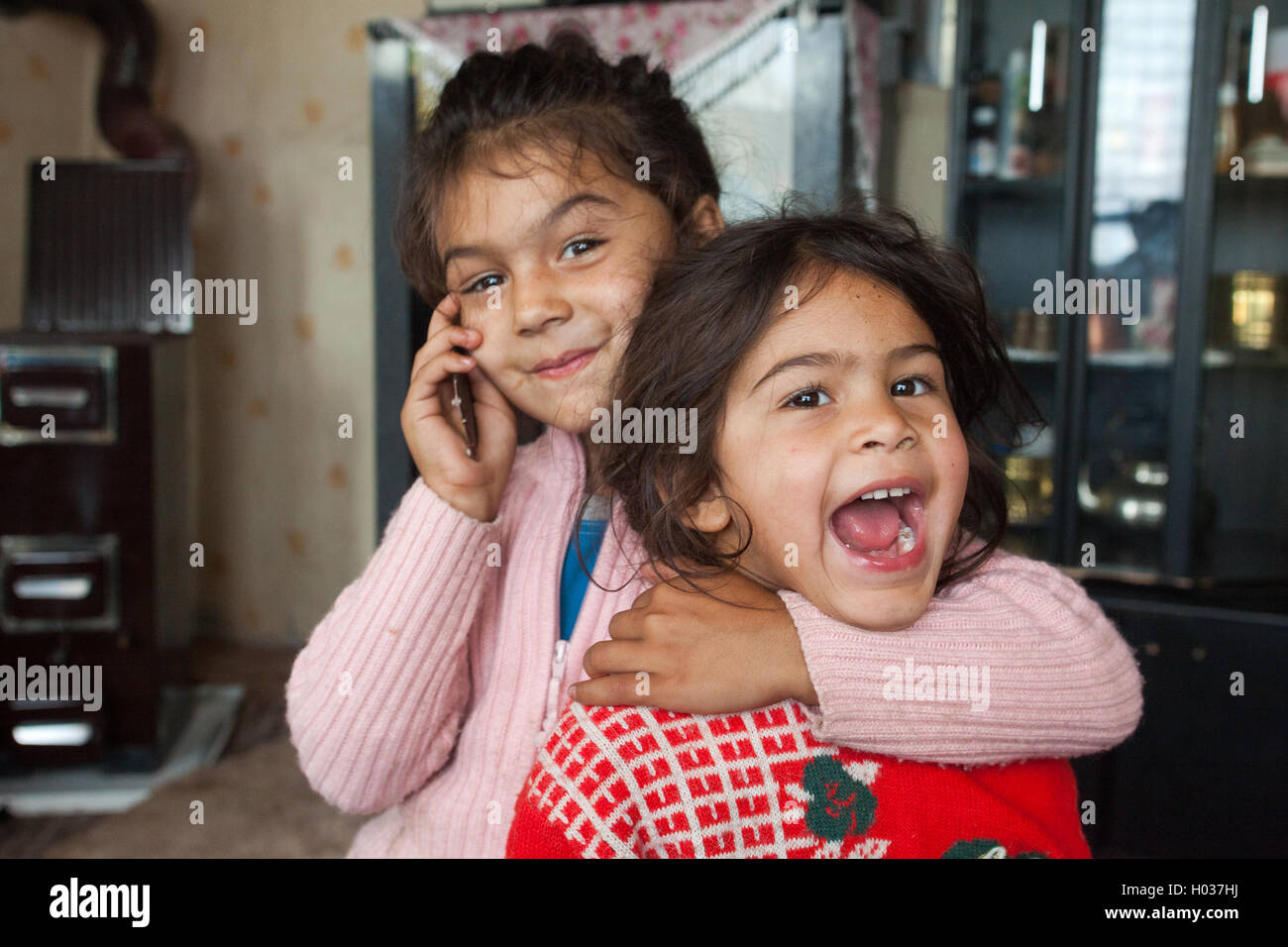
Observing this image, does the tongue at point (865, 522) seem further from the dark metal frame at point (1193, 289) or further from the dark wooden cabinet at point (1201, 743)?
the dark metal frame at point (1193, 289)

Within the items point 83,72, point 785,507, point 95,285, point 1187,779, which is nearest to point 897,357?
point 785,507

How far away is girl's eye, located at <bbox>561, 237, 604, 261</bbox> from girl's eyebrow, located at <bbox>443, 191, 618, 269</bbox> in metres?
0.03

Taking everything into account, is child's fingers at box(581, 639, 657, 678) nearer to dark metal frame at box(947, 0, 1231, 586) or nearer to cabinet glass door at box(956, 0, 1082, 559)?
cabinet glass door at box(956, 0, 1082, 559)

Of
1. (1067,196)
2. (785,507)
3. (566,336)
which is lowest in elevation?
(785,507)

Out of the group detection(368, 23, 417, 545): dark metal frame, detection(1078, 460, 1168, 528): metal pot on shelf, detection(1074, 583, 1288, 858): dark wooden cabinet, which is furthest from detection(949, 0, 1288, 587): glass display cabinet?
detection(368, 23, 417, 545): dark metal frame

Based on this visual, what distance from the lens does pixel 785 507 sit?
2.18 feet

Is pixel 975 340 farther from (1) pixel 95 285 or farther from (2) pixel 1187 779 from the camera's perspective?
(1) pixel 95 285

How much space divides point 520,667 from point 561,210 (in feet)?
1.16

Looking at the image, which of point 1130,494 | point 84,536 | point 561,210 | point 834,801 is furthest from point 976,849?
point 84,536

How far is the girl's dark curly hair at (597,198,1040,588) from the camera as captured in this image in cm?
71

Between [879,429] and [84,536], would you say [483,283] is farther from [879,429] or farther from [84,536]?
[84,536]

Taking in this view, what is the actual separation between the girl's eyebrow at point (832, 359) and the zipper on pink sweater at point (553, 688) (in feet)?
0.91

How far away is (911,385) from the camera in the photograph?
0.69 meters
